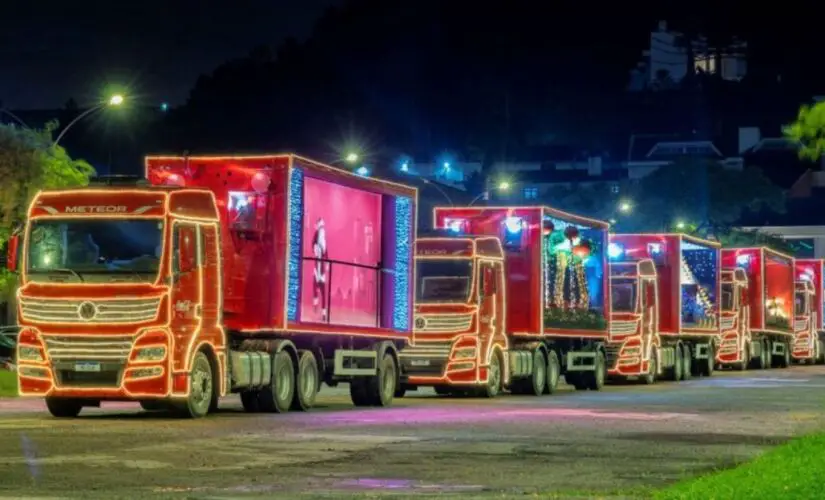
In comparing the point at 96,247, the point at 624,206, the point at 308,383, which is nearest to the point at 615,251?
the point at 308,383

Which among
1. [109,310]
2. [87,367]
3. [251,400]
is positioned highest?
[109,310]

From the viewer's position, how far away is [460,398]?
121ft

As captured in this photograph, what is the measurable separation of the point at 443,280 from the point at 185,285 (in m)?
10.8

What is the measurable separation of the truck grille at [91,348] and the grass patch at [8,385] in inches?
386

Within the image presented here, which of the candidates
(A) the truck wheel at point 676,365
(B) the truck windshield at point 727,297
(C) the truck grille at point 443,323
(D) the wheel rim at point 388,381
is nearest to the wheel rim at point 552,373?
(C) the truck grille at point 443,323

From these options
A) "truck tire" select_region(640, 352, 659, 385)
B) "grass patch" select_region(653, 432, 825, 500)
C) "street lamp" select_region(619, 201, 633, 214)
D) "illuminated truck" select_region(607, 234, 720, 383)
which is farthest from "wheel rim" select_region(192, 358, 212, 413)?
"street lamp" select_region(619, 201, 633, 214)

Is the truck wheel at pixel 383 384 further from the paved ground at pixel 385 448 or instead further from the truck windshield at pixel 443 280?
the truck windshield at pixel 443 280

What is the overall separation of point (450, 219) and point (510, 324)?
2.91 meters

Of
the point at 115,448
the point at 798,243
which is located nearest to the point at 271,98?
the point at 798,243

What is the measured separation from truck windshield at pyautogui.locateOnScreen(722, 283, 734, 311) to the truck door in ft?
118

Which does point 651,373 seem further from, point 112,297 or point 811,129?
point 112,297

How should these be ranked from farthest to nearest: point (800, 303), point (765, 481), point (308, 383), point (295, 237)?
point (800, 303), point (308, 383), point (295, 237), point (765, 481)

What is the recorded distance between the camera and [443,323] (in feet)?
118

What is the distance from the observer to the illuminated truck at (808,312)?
241 feet
